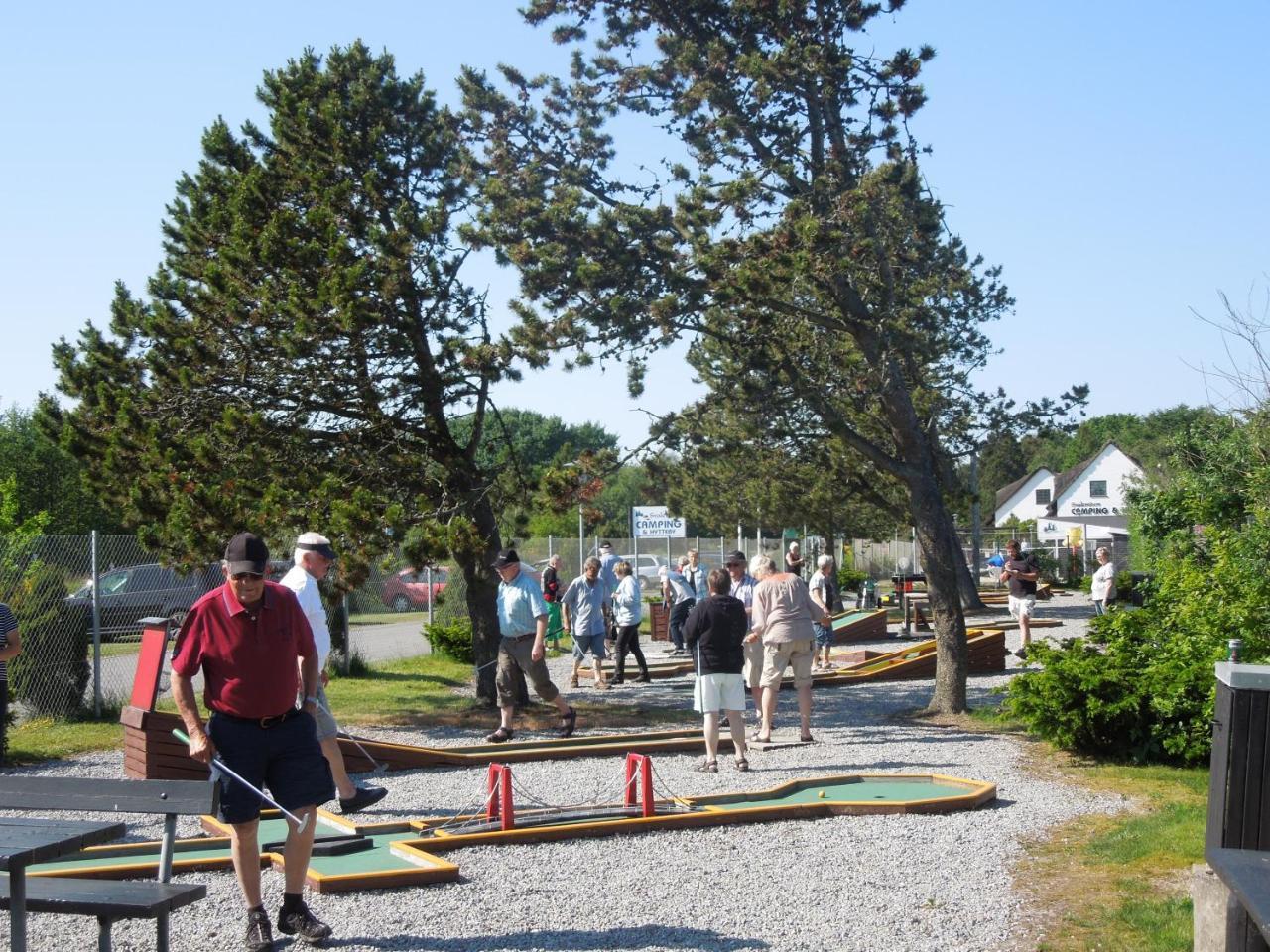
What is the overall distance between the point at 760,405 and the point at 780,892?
7.45m

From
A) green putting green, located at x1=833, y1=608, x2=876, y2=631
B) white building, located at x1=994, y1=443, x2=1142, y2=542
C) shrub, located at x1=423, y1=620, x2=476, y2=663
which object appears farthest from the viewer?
white building, located at x1=994, y1=443, x2=1142, y2=542

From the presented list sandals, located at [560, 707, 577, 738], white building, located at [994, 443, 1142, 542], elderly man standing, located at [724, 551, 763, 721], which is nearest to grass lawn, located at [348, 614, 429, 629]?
elderly man standing, located at [724, 551, 763, 721]

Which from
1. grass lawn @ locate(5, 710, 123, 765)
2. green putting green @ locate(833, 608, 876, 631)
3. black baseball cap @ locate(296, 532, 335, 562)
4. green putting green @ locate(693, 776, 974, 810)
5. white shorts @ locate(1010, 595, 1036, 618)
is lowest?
grass lawn @ locate(5, 710, 123, 765)

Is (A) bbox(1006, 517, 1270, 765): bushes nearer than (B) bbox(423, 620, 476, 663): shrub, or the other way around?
(A) bbox(1006, 517, 1270, 765): bushes

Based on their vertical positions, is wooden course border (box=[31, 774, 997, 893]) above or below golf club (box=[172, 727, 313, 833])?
below

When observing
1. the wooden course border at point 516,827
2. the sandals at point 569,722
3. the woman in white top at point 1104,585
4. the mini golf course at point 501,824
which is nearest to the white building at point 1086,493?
the woman in white top at point 1104,585

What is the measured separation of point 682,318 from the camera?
1316 centimetres

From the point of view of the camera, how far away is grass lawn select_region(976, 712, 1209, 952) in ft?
20.7

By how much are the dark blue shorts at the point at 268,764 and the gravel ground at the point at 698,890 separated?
710 mm

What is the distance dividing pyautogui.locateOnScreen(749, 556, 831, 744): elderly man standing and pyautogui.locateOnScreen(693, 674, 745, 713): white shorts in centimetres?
139

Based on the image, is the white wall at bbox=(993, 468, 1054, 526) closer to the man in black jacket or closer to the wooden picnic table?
the man in black jacket

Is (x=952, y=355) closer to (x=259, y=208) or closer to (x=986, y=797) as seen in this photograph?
(x=259, y=208)

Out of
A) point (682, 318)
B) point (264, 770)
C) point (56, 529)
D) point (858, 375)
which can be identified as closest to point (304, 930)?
point (264, 770)

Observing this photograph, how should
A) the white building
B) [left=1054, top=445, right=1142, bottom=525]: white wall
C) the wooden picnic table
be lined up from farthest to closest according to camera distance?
[left=1054, top=445, right=1142, bottom=525]: white wall → the white building → the wooden picnic table
